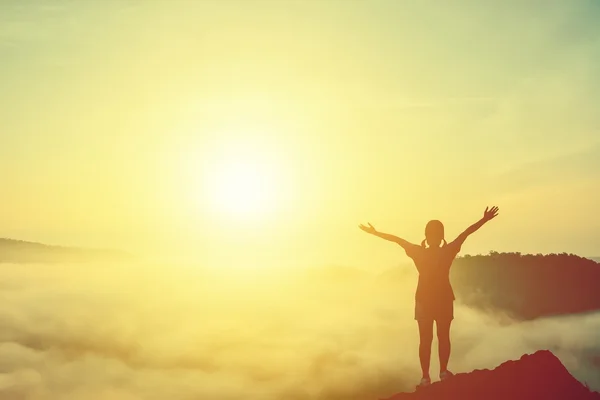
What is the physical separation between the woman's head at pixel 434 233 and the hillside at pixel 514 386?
2.77m

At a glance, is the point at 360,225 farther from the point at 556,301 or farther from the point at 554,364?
the point at 556,301

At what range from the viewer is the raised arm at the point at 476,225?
1225 centimetres

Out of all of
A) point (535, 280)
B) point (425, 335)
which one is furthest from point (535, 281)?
point (425, 335)

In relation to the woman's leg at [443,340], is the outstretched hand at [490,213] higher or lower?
higher

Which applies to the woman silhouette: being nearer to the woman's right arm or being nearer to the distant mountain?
the woman's right arm

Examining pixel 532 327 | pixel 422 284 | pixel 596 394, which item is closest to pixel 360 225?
pixel 422 284

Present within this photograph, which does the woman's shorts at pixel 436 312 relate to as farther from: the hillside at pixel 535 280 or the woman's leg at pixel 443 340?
the hillside at pixel 535 280

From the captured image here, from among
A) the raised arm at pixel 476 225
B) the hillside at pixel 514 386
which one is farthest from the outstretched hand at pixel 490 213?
the hillside at pixel 514 386

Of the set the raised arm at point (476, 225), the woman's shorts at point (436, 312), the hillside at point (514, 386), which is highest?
the raised arm at point (476, 225)

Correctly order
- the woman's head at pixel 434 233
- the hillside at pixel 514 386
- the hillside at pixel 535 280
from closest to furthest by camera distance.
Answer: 1. the hillside at pixel 514 386
2. the woman's head at pixel 434 233
3. the hillside at pixel 535 280

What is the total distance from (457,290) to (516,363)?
579 feet

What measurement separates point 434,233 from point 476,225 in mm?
876

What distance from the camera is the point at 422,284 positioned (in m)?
13.0

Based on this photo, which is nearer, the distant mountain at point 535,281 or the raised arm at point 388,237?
the raised arm at point 388,237
